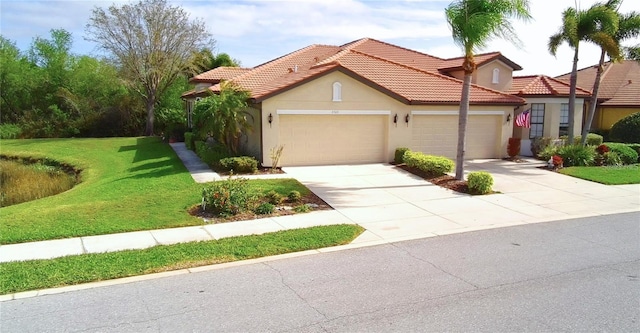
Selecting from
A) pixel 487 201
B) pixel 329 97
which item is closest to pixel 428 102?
pixel 329 97

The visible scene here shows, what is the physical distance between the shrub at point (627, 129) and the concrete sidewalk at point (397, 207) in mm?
11108

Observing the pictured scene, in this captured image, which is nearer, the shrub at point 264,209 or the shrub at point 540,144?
the shrub at point 264,209

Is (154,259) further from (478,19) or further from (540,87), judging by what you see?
(540,87)

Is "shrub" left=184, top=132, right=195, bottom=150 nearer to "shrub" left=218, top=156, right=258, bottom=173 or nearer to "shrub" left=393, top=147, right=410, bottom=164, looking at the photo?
"shrub" left=218, top=156, right=258, bottom=173

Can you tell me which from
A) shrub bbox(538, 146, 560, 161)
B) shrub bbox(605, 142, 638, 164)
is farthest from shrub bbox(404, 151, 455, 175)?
shrub bbox(605, 142, 638, 164)

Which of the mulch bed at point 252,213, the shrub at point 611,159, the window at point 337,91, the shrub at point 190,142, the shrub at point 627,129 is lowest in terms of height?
the mulch bed at point 252,213

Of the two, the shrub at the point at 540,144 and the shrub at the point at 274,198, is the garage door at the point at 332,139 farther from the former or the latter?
the shrub at the point at 540,144

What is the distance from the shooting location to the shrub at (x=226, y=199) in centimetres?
1052

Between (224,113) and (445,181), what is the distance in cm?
806

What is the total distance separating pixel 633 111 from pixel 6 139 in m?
40.1

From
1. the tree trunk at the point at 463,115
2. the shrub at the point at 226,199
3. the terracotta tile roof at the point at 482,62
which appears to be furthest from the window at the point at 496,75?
the shrub at the point at 226,199

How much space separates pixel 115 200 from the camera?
455 inches

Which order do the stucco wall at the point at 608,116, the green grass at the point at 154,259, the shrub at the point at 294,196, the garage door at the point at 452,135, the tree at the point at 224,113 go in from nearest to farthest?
the green grass at the point at 154,259 → the shrub at the point at 294,196 → the tree at the point at 224,113 → the garage door at the point at 452,135 → the stucco wall at the point at 608,116

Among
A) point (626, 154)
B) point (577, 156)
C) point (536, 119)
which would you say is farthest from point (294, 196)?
point (626, 154)
